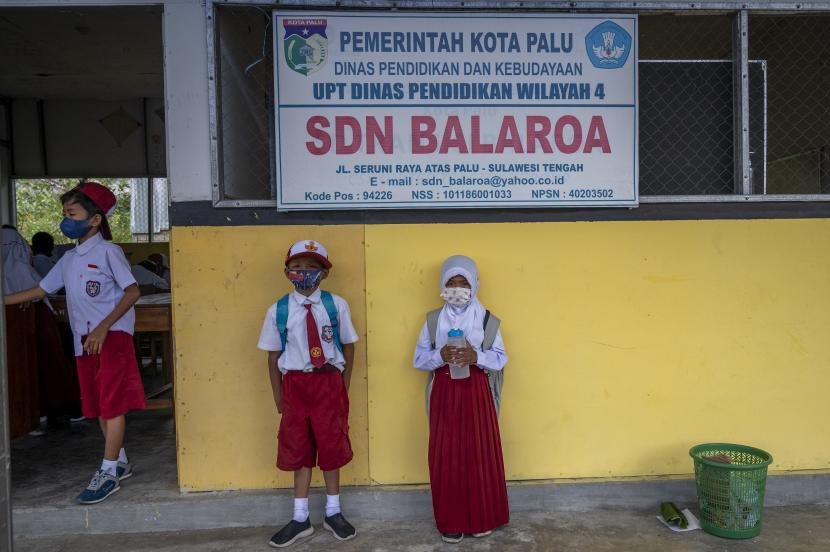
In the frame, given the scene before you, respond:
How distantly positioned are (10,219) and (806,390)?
9.36 meters

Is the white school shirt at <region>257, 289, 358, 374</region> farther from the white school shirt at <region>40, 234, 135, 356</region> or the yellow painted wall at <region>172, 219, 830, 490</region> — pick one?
the white school shirt at <region>40, 234, 135, 356</region>

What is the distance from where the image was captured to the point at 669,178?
414cm

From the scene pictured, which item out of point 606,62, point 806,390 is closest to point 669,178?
point 606,62

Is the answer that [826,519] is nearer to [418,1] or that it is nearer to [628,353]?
[628,353]

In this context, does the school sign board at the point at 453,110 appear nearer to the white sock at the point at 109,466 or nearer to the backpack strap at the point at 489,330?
the backpack strap at the point at 489,330

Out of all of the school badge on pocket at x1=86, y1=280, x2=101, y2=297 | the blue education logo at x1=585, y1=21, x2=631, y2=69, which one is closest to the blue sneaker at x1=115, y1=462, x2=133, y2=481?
the school badge on pocket at x1=86, y1=280, x2=101, y2=297

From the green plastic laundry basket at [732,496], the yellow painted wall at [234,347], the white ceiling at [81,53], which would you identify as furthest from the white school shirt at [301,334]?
the green plastic laundry basket at [732,496]

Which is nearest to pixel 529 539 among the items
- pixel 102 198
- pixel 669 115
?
pixel 669 115

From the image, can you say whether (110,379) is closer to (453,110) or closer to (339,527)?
(339,527)

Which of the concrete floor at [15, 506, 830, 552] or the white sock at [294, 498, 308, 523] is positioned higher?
the white sock at [294, 498, 308, 523]

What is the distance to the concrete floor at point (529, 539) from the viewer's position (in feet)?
11.0

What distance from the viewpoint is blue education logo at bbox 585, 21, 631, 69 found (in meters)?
3.74

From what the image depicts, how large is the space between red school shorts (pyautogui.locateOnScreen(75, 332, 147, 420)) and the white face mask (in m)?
1.87

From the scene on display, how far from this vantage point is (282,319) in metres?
3.39
